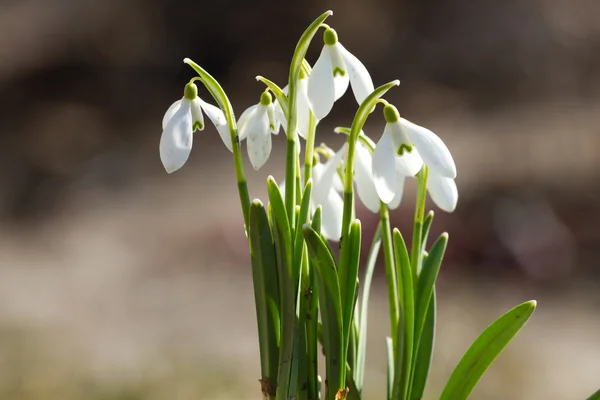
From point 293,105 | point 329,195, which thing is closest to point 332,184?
point 329,195

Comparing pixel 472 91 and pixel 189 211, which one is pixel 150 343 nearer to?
pixel 189 211

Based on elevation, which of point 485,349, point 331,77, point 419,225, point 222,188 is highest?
point 222,188

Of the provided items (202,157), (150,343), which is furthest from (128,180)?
(150,343)

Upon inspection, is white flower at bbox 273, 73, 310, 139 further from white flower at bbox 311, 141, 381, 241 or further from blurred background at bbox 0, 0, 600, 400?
blurred background at bbox 0, 0, 600, 400

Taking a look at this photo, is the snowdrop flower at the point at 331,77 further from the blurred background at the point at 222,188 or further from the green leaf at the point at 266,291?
the blurred background at the point at 222,188

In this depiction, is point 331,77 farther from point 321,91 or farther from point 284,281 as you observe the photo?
point 284,281

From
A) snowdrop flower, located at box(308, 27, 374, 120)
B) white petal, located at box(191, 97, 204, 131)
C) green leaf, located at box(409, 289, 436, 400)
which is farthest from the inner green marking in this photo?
green leaf, located at box(409, 289, 436, 400)

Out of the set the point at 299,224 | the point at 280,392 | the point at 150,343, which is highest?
the point at 150,343
